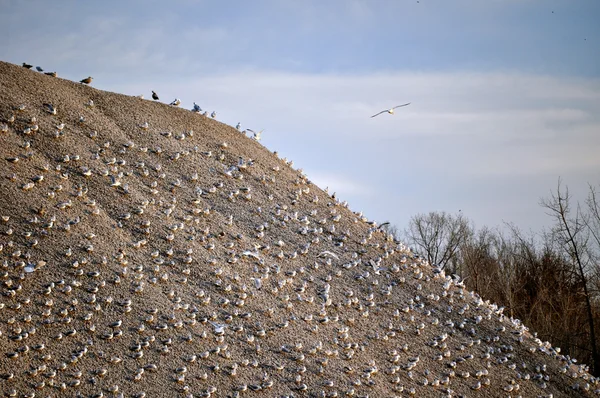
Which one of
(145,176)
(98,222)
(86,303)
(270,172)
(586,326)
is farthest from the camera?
(586,326)

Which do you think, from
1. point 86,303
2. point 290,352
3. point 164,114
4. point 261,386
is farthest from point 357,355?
point 164,114

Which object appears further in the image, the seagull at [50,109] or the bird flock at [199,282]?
the seagull at [50,109]

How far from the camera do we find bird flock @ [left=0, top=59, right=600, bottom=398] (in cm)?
1135

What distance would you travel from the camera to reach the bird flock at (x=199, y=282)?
37.2 feet

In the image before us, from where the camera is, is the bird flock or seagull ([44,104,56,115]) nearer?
the bird flock

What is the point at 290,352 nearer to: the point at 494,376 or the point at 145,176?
the point at 494,376

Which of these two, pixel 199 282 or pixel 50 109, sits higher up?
pixel 50 109

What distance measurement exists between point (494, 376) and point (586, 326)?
18704mm

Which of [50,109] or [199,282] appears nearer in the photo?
[199,282]

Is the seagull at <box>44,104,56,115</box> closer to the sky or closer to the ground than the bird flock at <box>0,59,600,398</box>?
closer to the sky

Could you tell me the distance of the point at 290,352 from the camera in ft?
41.1

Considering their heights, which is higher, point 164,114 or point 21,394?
point 164,114

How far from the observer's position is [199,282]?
13539 millimetres

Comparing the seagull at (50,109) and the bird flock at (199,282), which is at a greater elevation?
the seagull at (50,109)
